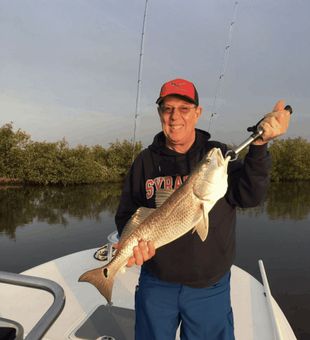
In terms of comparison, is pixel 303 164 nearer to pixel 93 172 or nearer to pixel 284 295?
pixel 93 172

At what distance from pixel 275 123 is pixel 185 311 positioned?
2013 mm

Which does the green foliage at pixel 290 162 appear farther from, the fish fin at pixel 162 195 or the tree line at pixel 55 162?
the fish fin at pixel 162 195

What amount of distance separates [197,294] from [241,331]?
210 cm

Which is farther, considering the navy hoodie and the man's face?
the man's face

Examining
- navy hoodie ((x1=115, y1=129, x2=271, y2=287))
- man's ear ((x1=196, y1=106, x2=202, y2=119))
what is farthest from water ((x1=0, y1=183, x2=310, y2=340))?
man's ear ((x1=196, y1=106, x2=202, y2=119))

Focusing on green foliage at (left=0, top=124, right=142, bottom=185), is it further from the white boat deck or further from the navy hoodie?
the navy hoodie

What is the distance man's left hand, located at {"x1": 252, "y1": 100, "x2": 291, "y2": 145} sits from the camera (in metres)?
2.68

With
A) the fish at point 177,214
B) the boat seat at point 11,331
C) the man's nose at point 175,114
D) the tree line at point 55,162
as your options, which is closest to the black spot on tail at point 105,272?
the fish at point 177,214

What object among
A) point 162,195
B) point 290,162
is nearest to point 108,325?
point 162,195

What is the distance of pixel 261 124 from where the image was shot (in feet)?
8.95

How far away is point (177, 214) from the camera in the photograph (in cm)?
299

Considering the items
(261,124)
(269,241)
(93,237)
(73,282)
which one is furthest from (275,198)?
(261,124)

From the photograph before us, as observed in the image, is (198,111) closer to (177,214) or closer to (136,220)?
(177,214)

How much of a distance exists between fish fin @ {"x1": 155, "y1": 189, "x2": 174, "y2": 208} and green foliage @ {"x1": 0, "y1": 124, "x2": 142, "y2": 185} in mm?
46719
